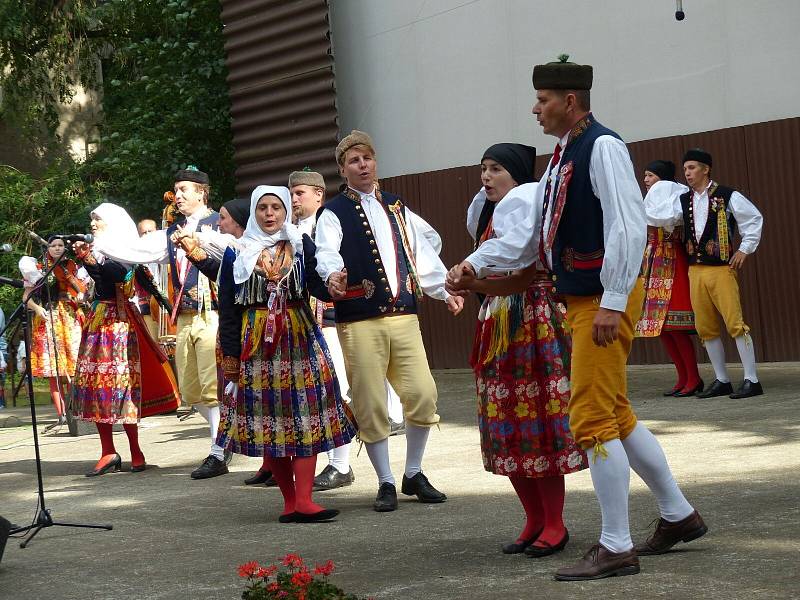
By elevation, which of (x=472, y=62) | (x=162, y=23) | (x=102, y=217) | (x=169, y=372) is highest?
(x=162, y=23)

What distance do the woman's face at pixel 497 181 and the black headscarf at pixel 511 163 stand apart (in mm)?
15

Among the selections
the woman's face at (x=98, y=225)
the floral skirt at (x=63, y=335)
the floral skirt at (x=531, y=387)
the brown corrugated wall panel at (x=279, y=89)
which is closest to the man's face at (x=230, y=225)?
the woman's face at (x=98, y=225)

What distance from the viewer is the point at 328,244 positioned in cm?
627

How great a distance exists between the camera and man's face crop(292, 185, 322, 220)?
27.0 ft

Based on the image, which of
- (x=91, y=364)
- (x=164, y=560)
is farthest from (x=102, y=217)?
(x=164, y=560)

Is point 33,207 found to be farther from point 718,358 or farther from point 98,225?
point 718,358

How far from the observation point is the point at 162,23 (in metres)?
16.7

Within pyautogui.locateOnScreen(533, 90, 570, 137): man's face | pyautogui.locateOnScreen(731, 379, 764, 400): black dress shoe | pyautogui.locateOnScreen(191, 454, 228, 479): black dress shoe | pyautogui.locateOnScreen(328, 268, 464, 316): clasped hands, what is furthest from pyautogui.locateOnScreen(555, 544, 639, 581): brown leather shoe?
pyautogui.locateOnScreen(731, 379, 764, 400): black dress shoe

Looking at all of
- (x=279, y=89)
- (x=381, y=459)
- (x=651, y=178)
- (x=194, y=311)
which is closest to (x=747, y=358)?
(x=651, y=178)

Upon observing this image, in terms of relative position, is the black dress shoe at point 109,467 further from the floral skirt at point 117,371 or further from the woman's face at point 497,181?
the woman's face at point 497,181

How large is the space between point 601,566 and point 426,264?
2.62m

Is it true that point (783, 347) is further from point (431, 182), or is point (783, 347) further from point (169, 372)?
point (169, 372)

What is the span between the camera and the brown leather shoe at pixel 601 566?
428 centimetres

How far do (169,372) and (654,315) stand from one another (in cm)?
387
